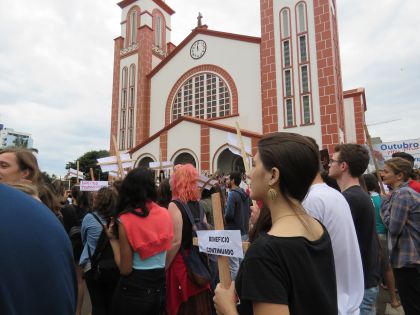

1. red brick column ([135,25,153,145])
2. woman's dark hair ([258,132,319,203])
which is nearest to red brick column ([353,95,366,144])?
red brick column ([135,25,153,145])

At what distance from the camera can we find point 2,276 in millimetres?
939

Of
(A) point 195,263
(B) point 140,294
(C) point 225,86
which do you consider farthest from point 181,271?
(C) point 225,86

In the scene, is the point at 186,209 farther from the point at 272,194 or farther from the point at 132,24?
the point at 132,24

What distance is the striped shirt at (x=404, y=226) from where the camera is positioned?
123 inches

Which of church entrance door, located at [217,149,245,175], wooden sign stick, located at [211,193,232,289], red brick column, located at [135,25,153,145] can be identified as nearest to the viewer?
wooden sign stick, located at [211,193,232,289]

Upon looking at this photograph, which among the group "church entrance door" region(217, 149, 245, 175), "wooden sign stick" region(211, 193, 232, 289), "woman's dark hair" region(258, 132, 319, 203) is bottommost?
"wooden sign stick" region(211, 193, 232, 289)

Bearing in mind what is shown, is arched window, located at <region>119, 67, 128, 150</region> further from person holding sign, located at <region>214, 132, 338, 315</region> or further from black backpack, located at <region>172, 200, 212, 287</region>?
person holding sign, located at <region>214, 132, 338, 315</region>

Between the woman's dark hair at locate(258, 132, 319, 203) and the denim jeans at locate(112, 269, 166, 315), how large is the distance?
1763 mm

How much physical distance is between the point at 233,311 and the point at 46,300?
717 mm

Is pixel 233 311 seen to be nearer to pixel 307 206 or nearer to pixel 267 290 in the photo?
pixel 267 290

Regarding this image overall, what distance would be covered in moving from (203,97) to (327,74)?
26.1ft

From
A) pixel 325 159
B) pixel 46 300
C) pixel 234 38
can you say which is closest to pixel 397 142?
pixel 325 159

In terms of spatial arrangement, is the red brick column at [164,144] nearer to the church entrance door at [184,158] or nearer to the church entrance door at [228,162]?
the church entrance door at [184,158]

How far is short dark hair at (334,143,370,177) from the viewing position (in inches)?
107
